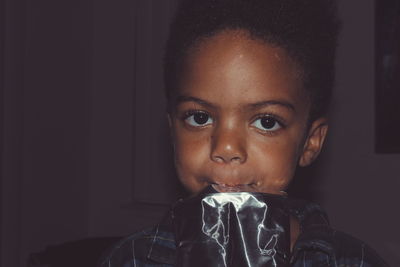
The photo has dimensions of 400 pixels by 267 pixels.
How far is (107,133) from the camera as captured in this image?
1.50 meters

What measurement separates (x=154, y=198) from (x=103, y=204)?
173 mm

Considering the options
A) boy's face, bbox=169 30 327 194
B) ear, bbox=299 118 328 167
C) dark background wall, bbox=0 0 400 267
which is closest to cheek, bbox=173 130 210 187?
boy's face, bbox=169 30 327 194

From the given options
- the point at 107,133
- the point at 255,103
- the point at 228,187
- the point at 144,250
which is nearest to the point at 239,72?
the point at 255,103

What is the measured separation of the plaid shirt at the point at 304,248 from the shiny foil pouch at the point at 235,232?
82 millimetres

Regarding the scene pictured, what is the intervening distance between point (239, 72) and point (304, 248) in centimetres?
23

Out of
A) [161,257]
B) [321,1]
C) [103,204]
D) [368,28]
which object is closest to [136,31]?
[103,204]

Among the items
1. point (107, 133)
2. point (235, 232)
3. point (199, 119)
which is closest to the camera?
point (235, 232)

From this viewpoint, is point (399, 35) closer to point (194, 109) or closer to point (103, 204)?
point (194, 109)

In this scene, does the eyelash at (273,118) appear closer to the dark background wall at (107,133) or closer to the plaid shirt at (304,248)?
the plaid shirt at (304,248)

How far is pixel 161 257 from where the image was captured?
682mm

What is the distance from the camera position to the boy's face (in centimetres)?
64

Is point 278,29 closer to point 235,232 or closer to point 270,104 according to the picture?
point 270,104

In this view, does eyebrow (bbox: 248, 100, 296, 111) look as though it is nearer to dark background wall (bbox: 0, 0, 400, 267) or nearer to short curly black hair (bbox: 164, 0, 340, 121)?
short curly black hair (bbox: 164, 0, 340, 121)

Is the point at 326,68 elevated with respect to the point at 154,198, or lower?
elevated
